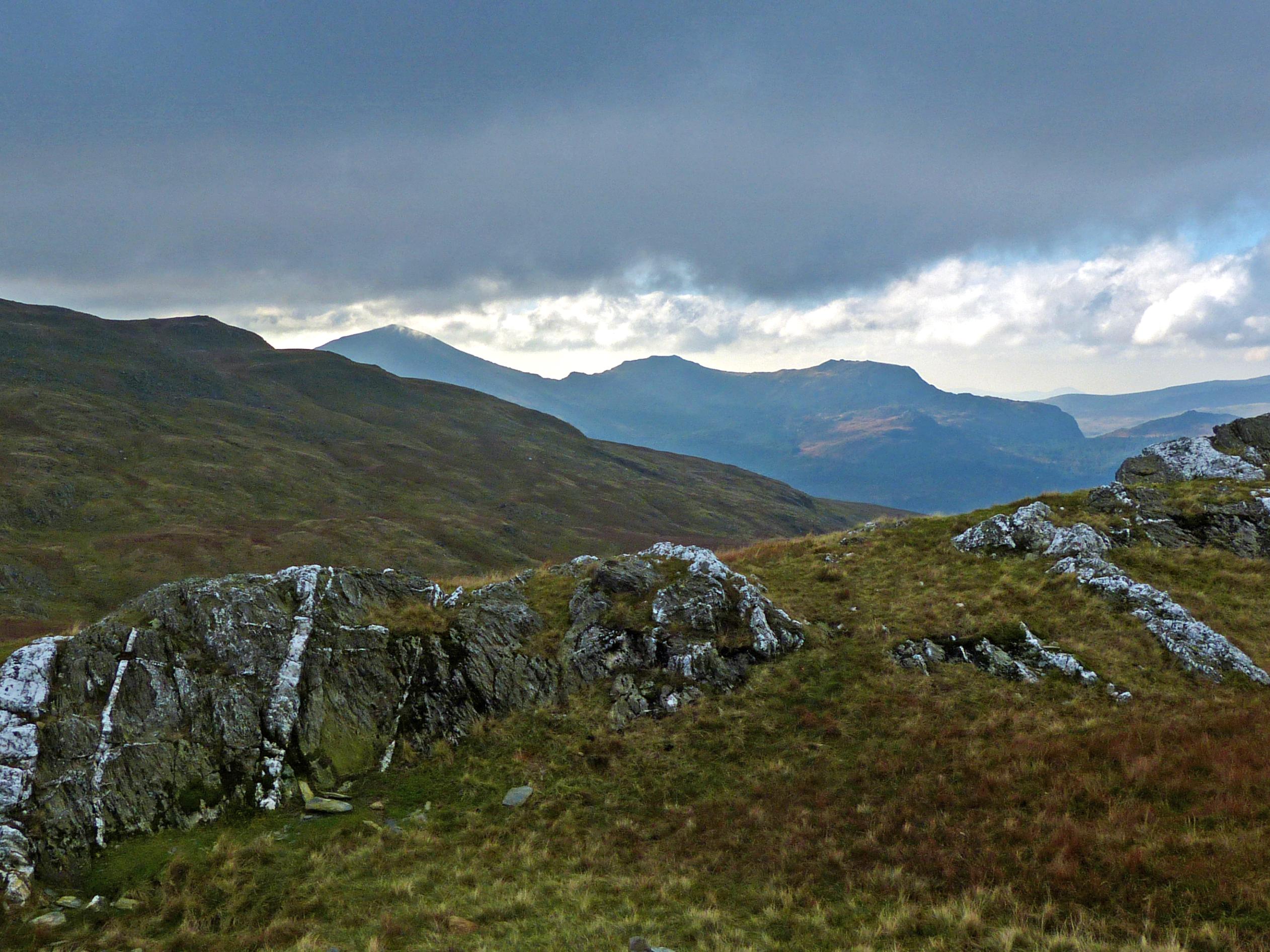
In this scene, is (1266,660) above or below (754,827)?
above

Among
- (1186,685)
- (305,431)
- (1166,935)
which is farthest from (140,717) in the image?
(305,431)

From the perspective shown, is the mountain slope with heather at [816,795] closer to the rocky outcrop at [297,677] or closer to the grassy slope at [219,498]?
the rocky outcrop at [297,677]

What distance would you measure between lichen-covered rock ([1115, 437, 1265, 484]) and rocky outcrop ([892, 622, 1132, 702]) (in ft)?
65.1

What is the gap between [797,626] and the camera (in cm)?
2286

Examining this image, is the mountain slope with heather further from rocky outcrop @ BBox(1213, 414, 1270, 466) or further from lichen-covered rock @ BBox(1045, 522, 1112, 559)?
rocky outcrop @ BBox(1213, 414, 1270, 466)

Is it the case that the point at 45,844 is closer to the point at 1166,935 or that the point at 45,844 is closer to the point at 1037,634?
the point at 1166,935

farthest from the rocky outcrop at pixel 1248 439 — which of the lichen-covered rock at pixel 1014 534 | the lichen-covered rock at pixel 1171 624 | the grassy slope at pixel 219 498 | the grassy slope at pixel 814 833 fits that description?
the grassy slope at pixel 219 498

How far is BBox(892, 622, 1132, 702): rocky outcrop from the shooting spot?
745 inches

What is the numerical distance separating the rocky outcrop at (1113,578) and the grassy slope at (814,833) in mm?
831

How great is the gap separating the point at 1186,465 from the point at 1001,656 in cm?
2561

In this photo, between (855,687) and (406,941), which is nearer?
(406,941)

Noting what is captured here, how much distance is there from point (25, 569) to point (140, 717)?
227 ft

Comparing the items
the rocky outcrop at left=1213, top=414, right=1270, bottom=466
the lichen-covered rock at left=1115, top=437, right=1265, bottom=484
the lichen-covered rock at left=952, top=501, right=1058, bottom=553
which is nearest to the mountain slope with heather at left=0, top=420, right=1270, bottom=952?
the lichen-covered rock at left=952, top=501, right=1058, bottom=553

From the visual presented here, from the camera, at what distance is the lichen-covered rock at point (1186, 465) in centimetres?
3206
